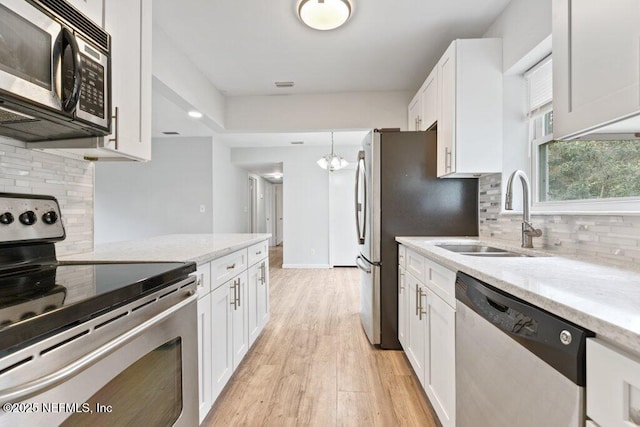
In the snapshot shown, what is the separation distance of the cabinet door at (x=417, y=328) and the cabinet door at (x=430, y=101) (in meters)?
1.31

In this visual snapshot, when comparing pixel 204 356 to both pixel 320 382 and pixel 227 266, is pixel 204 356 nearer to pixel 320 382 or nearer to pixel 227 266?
pixel 227 266

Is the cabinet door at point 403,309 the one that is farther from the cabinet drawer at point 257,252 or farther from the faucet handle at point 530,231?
the cabinet drawer at point 257,252

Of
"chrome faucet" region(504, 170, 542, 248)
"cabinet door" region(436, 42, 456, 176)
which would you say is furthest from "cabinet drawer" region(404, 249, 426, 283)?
"cabinet door" region(436, 42, 456, 176)

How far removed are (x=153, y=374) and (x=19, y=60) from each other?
101 centimetres

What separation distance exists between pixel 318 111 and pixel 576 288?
9.75 ft

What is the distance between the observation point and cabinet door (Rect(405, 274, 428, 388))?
1761mm

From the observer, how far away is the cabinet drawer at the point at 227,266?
1617 millimetres

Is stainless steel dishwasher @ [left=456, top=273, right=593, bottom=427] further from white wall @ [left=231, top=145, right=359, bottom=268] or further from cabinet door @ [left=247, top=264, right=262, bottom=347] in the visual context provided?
white wall @ [left=231, top=145, right=359, bottom=268]

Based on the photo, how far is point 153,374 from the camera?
0.97 meters

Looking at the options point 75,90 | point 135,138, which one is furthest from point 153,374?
point 135,138

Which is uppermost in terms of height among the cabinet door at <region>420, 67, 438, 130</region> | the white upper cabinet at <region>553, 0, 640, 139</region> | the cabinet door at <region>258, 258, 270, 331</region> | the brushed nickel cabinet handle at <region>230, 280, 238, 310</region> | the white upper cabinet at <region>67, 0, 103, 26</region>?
the cabinet door at <region>420, 67, 438, 130</region>

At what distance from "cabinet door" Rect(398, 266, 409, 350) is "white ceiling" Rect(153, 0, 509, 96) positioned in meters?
1.78

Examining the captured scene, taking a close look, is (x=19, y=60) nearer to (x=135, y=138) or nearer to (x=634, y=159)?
(x=135, y=138)

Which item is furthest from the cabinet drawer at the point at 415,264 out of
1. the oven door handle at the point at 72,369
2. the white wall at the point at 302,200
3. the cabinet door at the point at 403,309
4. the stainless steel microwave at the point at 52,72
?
the white wall at the point at 302,200
